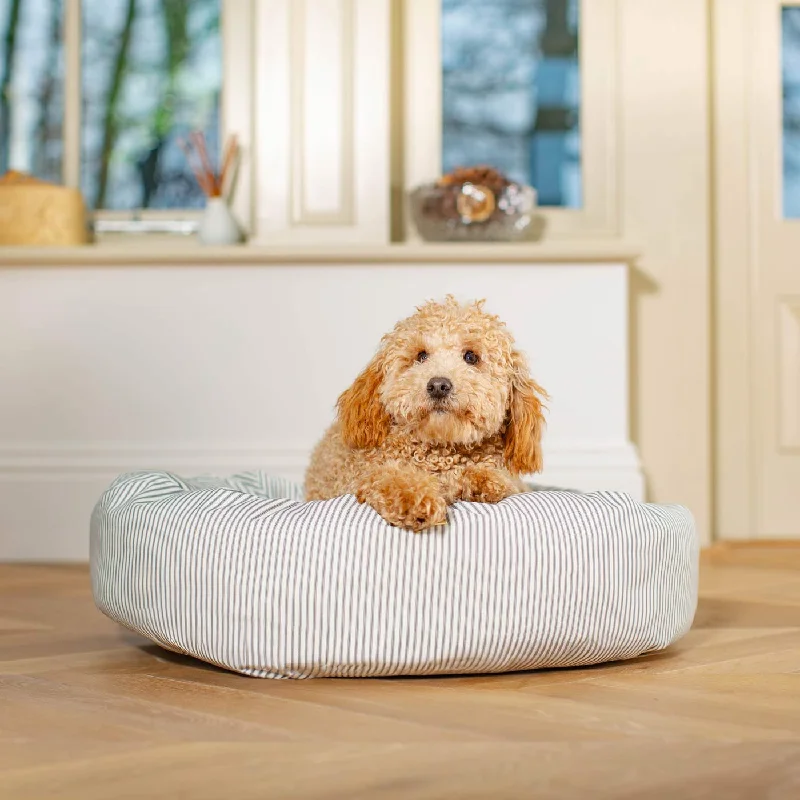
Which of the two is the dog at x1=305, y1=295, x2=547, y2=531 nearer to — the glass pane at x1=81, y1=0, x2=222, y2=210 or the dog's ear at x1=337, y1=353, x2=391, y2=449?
the dog's ear at x1=337, y1=353, x2=391, y2=449

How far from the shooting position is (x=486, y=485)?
183cm

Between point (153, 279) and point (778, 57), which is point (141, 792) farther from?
point (778, 57)

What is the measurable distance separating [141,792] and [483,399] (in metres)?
0.84

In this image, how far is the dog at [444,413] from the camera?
177 cm

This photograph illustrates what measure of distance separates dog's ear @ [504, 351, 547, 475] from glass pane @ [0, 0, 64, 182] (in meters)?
2.43

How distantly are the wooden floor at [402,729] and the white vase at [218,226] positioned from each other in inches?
67.9

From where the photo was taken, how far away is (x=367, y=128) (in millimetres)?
3492

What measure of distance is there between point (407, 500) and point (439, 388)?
0.66ft

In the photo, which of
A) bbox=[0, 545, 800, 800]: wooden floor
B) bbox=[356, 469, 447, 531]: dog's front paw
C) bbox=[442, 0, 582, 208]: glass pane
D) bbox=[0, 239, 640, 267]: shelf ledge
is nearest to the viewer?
bbox=[0, 545, 800, 800]: wooden floor

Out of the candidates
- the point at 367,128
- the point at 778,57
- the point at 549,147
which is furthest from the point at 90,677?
the point at 778,57

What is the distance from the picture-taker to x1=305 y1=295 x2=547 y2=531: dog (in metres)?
1.77

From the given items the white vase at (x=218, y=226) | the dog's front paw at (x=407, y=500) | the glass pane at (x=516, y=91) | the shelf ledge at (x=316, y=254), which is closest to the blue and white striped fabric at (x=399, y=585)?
the dog's front paw at (x=407, y=500)

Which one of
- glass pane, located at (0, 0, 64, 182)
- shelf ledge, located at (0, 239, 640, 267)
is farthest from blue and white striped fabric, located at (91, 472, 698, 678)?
glass pane, located at (0, 0, 64, 182)

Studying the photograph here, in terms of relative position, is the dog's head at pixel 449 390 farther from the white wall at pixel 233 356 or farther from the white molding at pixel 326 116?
the white molding at pixel 326 116
